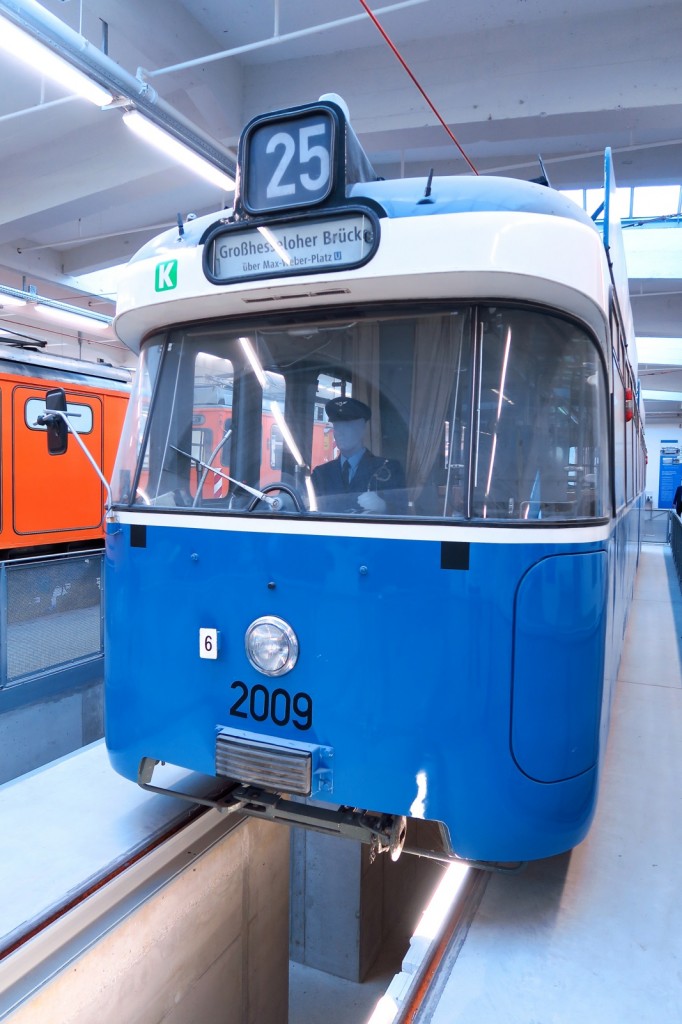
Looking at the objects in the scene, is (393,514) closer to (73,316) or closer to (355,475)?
(355,475)

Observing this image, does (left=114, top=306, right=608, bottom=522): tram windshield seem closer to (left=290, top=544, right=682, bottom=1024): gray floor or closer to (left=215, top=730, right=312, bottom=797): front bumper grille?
(left=215, top=730, right=312, bottom=797): front bumper grille

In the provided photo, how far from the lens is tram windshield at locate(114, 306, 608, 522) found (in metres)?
2.48

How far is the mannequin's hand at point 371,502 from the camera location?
2551 millimetres

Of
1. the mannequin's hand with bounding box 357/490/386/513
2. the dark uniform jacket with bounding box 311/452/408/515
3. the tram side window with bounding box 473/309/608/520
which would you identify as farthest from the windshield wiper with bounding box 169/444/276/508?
the tram side window with bounding box 473/309/608/520

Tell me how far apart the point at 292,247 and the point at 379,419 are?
67 centimetres

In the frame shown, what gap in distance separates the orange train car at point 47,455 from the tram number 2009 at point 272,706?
5765 mm

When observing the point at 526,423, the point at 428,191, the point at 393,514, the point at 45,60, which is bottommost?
the point at 393,514

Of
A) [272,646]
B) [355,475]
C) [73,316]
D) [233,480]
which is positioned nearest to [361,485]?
[355,475]

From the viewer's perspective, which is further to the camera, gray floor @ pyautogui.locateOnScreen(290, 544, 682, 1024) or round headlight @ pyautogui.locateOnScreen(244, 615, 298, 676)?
round headlight @ pyautogui.locateOnScreen(244, 615, 298, 676)

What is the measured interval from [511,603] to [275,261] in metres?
1.44

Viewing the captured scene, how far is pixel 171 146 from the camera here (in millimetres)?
7137

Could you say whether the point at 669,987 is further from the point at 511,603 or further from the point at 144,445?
the point at 144,445

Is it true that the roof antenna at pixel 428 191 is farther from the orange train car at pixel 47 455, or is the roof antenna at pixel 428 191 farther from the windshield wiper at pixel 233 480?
the orange train car at pixel 47 455

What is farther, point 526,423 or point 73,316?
point 73,316
